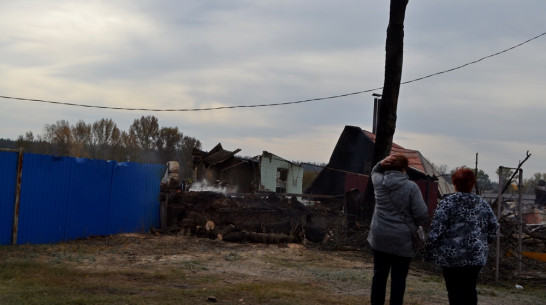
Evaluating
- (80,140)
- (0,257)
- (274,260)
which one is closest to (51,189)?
(0,257)

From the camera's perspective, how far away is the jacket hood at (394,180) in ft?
18.3

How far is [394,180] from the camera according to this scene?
5.59 metres

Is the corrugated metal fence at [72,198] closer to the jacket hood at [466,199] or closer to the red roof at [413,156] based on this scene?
the jacket hood at [466,199]

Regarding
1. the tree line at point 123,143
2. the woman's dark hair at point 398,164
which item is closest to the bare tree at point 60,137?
the tree line at point 123,143

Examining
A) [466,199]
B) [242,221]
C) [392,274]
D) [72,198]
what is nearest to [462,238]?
[466,199]

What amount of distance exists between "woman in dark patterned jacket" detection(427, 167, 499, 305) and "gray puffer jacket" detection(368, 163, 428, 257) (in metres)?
0.19

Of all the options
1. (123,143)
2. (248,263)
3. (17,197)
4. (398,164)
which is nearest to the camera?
(398,164)

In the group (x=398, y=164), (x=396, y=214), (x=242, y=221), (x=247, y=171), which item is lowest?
(x=242, y=221)

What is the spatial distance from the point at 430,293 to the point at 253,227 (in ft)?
25.1

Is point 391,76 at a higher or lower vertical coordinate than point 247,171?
higher

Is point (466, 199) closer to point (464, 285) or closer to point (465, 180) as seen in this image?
point (465, 180)

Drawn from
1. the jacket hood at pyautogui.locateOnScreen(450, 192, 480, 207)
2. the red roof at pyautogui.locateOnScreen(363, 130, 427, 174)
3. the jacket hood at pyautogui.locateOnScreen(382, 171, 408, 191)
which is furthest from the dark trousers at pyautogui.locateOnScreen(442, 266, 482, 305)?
the red roof at pyautogui.locateOnScreen(363, 130, 427, 174)

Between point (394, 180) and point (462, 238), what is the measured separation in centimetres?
85

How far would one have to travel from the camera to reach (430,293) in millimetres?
8391
